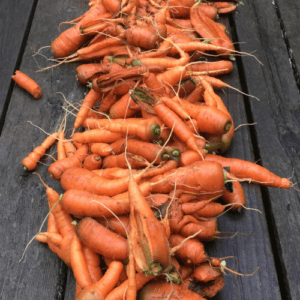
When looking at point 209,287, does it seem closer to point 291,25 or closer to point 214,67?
point 214,67

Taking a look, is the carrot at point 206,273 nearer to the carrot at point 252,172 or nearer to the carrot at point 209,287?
the carrot at point 209,287

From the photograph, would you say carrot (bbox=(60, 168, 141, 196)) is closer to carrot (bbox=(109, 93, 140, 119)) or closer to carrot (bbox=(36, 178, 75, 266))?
carrot (bbox=(36, 178, 75, 266))

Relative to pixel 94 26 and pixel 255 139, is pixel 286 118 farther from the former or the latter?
pixel 94 26

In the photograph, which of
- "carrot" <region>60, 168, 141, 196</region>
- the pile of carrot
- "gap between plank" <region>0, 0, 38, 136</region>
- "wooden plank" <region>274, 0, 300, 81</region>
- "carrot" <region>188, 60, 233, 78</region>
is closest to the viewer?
the pile of carrot

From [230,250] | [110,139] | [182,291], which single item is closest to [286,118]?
[230,250]

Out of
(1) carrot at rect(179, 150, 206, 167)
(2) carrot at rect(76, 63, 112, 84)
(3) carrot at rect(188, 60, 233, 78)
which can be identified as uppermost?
→ (3) carrot at rect(188, 60, 233, 78)

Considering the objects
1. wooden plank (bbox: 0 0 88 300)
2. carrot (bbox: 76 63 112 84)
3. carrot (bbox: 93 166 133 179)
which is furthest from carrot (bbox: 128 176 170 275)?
carrot (bbox: 76 63 112 84)

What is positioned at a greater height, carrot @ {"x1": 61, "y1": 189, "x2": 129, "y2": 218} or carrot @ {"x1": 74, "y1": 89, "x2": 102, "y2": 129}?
carrot @ {"x1": 74, "y1": 89, "x2": 102, "y2": 129}
